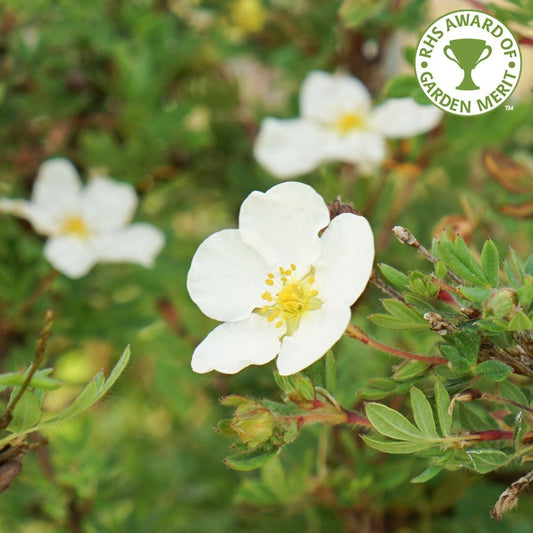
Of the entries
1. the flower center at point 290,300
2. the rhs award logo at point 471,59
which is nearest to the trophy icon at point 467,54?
the rhs award logo at point 471,59

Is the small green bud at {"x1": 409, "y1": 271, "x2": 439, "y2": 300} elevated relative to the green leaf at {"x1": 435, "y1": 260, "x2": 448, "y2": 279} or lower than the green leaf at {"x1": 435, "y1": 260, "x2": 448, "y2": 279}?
lower

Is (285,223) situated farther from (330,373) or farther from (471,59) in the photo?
(471,59)

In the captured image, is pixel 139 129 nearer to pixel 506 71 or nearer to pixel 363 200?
pixel 363 200

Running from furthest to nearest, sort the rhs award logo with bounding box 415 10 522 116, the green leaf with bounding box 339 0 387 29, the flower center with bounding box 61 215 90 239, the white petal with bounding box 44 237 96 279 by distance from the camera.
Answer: the flower center with bounding box 61 215 90 239
the white petal with bounding box 44 237 96 279
the green leaf with bounding box 339 0 387 29
the rhs award logo with bounding box 415 10 522 116

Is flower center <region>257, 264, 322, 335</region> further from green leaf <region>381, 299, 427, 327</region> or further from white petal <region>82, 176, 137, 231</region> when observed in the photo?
white petal <region>82, 176, 137, 231</region>

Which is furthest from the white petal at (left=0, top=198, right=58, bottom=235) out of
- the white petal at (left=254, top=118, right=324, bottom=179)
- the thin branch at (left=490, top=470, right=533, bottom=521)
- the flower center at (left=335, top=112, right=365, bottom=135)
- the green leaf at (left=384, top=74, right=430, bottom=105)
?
the thin branch at (left=490, top=470, right=533, bottom=521)

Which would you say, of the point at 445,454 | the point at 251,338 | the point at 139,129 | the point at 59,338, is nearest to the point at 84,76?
the point at 139,129
